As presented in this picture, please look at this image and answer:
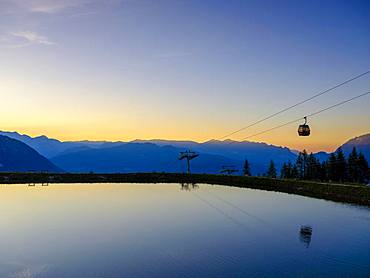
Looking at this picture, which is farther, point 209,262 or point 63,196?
point 63,196

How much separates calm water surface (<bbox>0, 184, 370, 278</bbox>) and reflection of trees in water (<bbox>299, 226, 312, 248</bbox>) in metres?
0.06

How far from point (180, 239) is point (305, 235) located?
8581mm

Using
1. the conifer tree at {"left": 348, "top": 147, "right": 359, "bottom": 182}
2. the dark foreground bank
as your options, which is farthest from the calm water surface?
the conifer tree at {"left": 348, "top": 147, "right": 359, "bottom": 182}

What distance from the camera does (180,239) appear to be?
25.2 m

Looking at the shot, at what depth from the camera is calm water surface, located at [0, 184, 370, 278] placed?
1922 centimetres

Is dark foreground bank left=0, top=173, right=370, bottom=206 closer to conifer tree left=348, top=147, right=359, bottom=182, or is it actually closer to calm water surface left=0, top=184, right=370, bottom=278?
calm water surface left=0, top=184, right=370, bottom=278

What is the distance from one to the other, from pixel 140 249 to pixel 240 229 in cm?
906

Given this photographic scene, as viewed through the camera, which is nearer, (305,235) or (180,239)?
(180,239)

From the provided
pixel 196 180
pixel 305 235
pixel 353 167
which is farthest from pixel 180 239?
pixel 353 167

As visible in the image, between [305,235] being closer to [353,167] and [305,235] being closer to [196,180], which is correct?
[196,180]

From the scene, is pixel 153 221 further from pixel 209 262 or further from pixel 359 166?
pixel 359 166

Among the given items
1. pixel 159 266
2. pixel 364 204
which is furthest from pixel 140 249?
pixel 364 204

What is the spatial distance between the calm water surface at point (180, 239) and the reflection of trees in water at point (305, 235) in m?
0.06

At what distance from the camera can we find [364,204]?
4431cm
